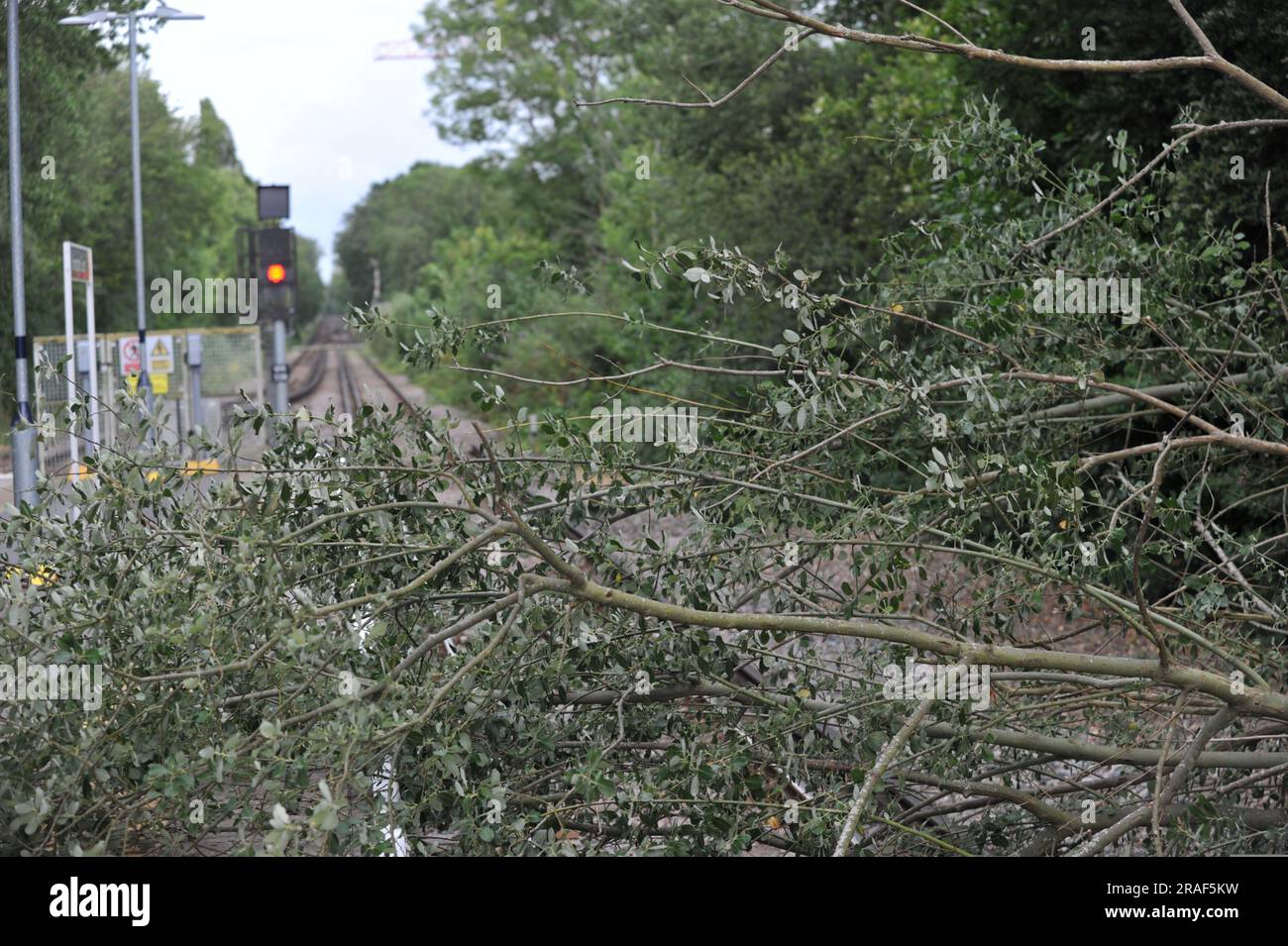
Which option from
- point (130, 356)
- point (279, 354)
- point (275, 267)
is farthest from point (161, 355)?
point (275, 267)

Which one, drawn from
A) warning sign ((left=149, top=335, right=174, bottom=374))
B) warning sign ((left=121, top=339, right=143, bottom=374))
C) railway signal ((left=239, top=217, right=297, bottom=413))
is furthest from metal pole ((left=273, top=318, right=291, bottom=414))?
warning sign ((left=121, top=339, right=143, bottom=374))

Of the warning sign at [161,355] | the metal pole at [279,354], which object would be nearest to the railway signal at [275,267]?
the metal pole at [279,354]

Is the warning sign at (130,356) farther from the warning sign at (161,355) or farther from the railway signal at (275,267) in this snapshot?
the railway signal at (275,267)

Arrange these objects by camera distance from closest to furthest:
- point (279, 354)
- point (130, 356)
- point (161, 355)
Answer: point (279, 354)
point (130, 356)
point (161, 355)

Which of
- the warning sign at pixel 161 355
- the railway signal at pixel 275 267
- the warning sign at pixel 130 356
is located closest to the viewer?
the railway signal at pixel 275 267

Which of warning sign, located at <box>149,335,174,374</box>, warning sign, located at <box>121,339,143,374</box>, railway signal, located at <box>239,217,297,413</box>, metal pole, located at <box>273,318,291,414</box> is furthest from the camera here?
warning sign, located at <box>149,335,174,374</box>

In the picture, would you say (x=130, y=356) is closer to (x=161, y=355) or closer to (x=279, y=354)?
(x=161, y=355)

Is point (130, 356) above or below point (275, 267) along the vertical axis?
below

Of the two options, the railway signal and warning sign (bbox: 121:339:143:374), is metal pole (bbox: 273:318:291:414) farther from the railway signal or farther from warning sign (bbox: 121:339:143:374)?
warning sign (bbox: 121:339:143:374)

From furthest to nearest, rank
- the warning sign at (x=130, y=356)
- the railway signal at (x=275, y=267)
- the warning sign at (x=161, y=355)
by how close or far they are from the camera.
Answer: the warning sign at (x=161, y=355) → the warning sign at (x=130, y=356) → the railway signal at (x=275, y=267)

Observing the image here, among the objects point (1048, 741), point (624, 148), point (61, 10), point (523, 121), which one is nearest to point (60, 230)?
point (61, 10)

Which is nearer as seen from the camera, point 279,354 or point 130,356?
point 279,354

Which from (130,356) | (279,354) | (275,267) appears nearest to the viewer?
(275,267)

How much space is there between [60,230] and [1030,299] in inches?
614
